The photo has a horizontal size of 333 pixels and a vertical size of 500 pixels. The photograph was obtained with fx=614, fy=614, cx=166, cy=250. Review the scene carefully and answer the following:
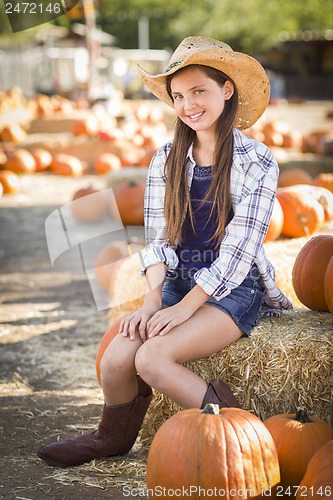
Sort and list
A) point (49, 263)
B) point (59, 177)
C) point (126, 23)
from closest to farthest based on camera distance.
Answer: point (49, 263)
point (59, 177)
point (126, 23)

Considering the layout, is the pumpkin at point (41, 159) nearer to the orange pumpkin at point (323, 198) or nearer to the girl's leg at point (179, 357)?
the orange pumpkin at point (323, 198)

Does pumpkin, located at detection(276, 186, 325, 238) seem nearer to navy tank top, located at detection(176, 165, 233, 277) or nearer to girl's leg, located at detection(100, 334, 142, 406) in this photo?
navy tank top, located at detection(176, 165, 233, 277)

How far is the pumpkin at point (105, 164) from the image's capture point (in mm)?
10695

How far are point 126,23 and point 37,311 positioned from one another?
47584mm

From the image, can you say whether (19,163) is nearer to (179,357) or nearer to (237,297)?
(237,297)

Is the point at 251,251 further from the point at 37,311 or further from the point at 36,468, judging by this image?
the point at 37,311

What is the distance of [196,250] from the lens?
2.69 meters

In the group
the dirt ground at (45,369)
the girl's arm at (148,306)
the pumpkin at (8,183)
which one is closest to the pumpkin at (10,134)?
the pumpkin at (8,183)

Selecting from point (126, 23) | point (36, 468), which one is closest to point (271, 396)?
point (36, 468)

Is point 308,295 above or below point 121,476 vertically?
above

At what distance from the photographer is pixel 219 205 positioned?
2.58 meters

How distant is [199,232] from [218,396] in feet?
2.45

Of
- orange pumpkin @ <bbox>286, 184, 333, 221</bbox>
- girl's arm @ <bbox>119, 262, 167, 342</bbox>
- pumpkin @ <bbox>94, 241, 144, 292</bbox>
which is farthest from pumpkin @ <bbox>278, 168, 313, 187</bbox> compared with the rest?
girl's arm @ <bbox>119, 262, 167, 342</bbox>

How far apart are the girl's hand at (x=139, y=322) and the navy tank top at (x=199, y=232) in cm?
27
